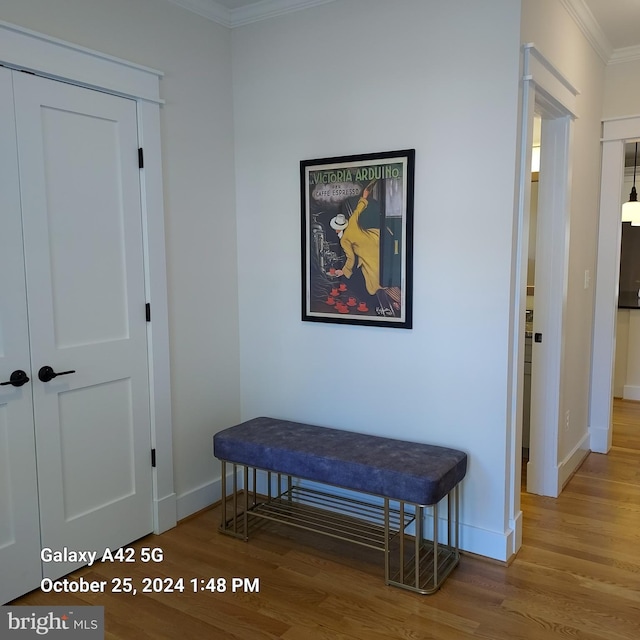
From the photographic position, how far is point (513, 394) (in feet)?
9.07

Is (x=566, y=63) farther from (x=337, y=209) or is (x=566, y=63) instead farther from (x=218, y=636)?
(x=218, y=636)

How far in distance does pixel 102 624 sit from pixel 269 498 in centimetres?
110

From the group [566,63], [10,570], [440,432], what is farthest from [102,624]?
[566,63]

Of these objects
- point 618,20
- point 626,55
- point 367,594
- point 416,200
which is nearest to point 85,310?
point 416,200

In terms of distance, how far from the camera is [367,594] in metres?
2.53

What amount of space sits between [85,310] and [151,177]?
2.41ft

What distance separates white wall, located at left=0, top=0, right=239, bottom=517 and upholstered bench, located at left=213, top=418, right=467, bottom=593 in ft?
0.93

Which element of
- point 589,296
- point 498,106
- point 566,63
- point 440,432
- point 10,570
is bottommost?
point 10,570

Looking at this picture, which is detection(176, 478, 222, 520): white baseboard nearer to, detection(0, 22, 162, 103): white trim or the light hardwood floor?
the light hardwood floor

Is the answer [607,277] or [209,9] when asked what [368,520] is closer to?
[607,277]

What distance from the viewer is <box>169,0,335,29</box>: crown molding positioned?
3.09m

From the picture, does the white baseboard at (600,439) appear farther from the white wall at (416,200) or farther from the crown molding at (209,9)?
the crown molding at (209,9)

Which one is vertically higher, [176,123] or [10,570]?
Result: [176,123]

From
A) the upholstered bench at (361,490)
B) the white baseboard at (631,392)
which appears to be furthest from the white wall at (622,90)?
the white baseboard at (631,392)
